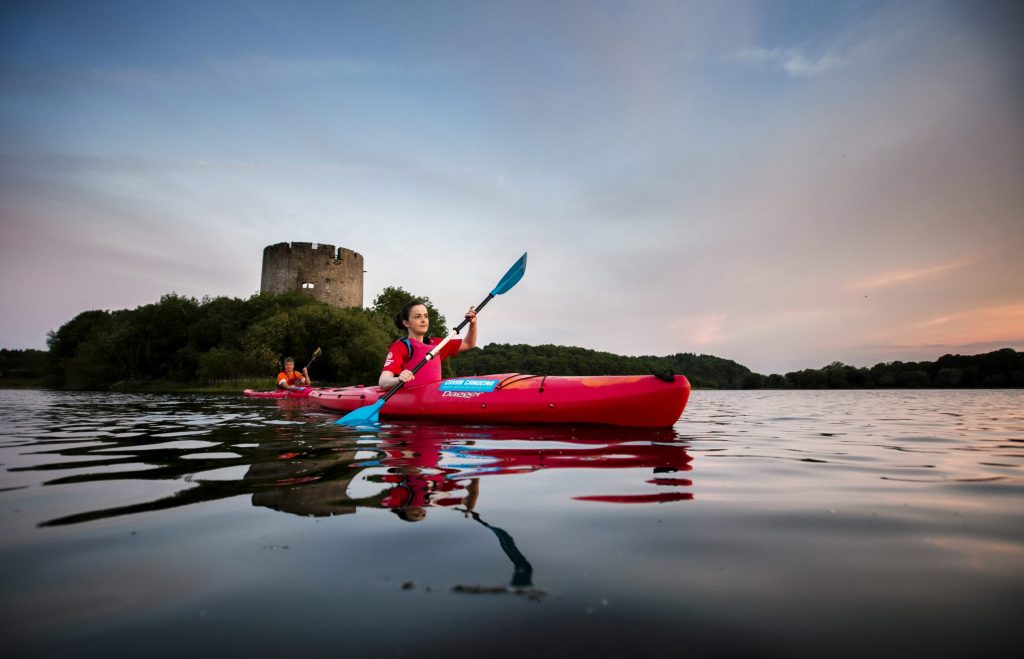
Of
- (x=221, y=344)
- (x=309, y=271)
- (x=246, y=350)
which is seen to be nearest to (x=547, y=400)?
(x=246, y=350)

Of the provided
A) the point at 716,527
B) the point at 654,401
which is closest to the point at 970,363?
the point at 654,401

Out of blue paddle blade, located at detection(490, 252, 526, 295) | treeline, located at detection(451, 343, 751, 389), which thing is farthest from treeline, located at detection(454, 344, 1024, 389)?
blue paddle blade, located at detection(490, 252, 526, 295)

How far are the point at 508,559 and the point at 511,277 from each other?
18.7 feet

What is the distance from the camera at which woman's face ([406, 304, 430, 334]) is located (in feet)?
21.1

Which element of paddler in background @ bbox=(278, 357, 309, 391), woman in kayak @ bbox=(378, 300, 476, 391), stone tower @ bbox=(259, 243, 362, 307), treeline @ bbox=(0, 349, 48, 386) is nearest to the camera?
woman in kayak @ bbox=(378, 300, 476, 391)

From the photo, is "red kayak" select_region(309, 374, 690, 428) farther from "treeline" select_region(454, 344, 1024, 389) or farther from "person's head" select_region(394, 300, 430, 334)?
"treeline" select_region(454, 344, 1024, 389)

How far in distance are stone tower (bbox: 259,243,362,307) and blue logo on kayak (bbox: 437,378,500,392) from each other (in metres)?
32.1

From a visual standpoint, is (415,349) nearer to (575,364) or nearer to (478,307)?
(478,307)

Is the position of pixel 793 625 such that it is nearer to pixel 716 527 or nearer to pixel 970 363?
pixel 716 527

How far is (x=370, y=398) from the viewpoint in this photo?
270 inches

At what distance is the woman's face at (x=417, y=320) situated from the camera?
6426mm

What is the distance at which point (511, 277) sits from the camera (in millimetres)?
6953

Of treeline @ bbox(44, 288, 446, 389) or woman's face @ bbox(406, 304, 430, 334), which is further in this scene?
treeline @ bbox(44, 288, 446, 389)

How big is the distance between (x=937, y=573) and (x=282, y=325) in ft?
91.0
